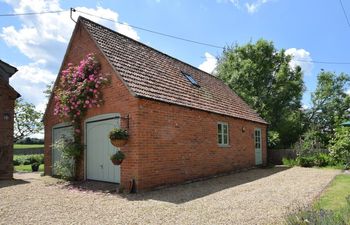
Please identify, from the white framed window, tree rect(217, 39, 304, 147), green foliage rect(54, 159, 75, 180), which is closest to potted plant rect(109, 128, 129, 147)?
green foliage rect(54, 159, 75, 180)

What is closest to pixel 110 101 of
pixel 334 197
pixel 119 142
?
pixel 119 142

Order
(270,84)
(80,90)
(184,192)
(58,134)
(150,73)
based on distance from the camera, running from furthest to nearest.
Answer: (270,84) < (58,134) < (150,73) < (80,90) < (184,192)

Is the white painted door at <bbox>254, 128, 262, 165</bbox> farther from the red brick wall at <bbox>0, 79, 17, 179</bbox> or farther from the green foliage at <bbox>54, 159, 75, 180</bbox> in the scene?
the red brick wall at <bbox>0, 79, 17, 179</bbox>

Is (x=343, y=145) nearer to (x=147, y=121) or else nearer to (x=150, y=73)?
A: (x=150, y=73)

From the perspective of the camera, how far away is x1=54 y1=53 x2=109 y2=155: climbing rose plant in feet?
38.1

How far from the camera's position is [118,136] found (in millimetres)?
9703

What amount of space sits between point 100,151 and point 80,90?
254 centimetres

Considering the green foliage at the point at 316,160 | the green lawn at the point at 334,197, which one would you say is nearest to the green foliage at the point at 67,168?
the green lawn at the point at 334,197

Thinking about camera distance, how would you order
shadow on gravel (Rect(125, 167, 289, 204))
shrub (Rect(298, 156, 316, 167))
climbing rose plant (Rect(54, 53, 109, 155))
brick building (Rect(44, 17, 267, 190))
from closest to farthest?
shadow on gravel (Rect(125, 167, 289, 204)) → brick building (Rect(44, 17, 267, 190)) → climbing rose plant (Rect(54, 53, 109, 155)) → shrub (Rect(298, 156, 316, 167))

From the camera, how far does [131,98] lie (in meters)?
10.2

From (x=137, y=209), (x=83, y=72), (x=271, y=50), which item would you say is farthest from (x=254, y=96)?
(x=137, y=209)

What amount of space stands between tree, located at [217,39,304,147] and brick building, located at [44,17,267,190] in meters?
14.6

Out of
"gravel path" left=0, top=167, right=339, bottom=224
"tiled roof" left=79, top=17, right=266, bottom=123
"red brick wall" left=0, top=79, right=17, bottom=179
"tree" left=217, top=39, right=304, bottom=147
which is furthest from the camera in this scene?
"tree" left=217, top=39, right=304, bottom=147

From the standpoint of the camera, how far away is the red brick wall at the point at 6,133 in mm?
13664
